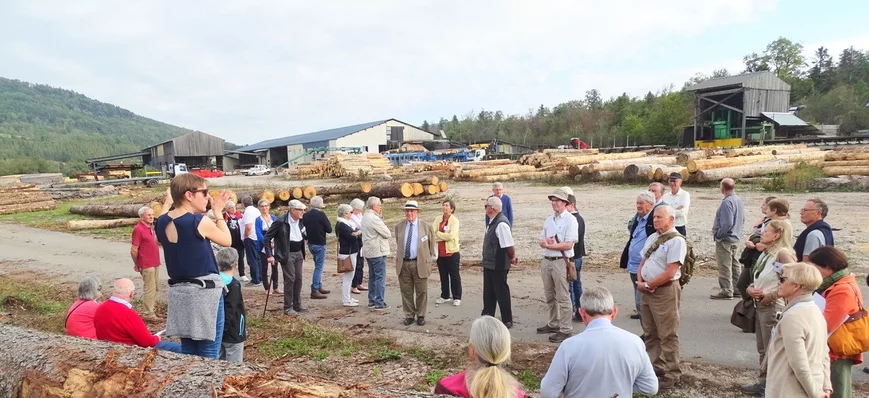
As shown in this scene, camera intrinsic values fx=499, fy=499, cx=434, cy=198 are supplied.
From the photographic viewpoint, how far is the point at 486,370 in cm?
236

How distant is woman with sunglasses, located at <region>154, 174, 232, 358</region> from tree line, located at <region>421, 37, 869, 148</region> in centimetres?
5602

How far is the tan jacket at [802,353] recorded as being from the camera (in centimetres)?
302

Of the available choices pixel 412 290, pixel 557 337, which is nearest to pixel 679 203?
pixel 557 337

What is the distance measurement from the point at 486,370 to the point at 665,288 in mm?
2830

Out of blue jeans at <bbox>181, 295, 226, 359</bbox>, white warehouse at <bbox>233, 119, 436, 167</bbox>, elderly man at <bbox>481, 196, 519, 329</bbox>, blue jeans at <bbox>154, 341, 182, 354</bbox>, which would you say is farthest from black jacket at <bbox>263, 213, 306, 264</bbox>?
white warehouse at <bbox>233, 119, 436, 167</bbox>

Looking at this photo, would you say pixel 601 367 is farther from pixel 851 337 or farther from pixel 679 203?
pixel 679 203

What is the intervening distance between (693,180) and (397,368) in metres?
20.3

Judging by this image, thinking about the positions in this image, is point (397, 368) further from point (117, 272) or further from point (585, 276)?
point (117, 272)

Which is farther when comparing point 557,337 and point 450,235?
point 450,235

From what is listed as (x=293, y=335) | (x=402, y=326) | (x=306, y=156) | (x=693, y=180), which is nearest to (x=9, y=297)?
(x=293, y=335)

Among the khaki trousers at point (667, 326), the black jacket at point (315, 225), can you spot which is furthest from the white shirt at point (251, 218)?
the khaki trousers at point (667, 326)

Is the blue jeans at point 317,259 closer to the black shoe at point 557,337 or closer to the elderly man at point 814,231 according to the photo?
the black shoe at point 557,337

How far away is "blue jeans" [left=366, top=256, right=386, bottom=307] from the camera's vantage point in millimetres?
7418

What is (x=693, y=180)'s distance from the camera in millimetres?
21594
